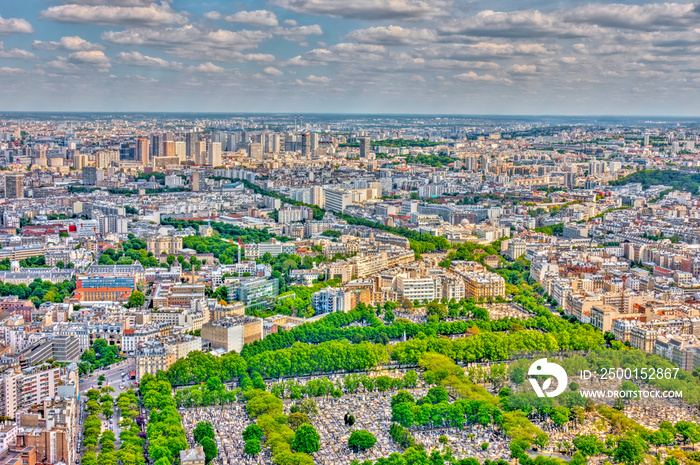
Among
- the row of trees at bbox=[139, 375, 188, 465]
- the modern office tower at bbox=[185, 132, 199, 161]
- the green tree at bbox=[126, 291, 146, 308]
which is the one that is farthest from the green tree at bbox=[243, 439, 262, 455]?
the modern office tower at bbox=[185, 132, 199, 161]

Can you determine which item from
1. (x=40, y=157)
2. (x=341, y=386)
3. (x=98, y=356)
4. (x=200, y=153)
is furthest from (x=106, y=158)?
(x=341, y=386)

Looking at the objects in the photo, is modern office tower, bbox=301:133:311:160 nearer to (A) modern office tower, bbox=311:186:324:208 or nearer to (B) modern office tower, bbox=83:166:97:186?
(B) modern office tower, bbox=83:166:97:186

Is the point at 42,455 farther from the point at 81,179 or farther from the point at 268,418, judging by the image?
the point at 81,179

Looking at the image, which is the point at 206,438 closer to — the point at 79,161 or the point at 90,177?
the point at 90,177

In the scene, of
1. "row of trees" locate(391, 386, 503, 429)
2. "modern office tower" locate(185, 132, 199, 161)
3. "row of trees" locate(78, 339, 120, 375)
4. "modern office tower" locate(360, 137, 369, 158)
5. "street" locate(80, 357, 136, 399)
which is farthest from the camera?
"modern office tower" locate(360, 137, 369, 158)

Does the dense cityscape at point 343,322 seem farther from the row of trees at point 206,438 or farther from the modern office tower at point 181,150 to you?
the modern office tower at point 181,150

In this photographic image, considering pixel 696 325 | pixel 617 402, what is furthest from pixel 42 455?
pixel 696 325

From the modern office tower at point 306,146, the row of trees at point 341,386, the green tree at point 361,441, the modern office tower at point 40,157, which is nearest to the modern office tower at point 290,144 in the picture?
the modern office tower at point 306,146
